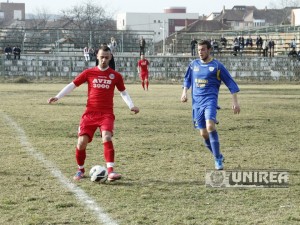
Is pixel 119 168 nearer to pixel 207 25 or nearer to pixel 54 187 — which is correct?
pixel 54 187

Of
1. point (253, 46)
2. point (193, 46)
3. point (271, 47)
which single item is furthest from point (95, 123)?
point (253, 46)

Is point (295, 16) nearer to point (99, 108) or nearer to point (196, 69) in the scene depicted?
point (196, 69)

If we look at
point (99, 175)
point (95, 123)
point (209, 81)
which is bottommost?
point (99, 175)

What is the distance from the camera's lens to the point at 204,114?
35.3 ft

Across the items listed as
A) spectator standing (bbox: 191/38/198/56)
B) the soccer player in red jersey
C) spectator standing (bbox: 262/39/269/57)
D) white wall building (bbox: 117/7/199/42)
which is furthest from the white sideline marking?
white wall building (bbox: 117/7/199/42)

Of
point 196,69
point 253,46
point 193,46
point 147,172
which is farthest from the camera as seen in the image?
point 253,46

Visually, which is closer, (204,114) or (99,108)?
(99,108)

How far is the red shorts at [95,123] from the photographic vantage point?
9711 millimetres

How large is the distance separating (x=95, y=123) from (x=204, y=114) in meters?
1.81

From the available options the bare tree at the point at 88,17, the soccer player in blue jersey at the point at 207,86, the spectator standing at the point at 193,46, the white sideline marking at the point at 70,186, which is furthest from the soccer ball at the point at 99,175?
the bare tree at the point at 88,17

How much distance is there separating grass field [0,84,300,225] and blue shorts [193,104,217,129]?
2.00 ft

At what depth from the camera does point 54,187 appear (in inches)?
352

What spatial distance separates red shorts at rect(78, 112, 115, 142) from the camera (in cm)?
971

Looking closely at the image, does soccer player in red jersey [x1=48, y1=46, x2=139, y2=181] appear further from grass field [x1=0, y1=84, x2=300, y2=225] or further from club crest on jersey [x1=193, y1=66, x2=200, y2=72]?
club crest on jersey [x1=193, y1=66, x2=200, y2=72]
